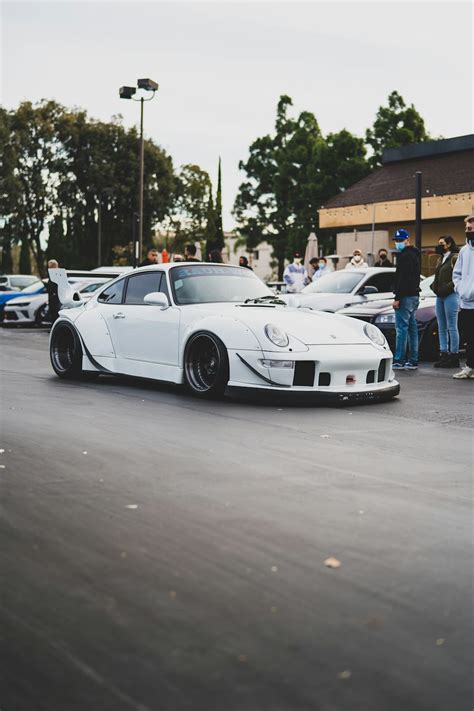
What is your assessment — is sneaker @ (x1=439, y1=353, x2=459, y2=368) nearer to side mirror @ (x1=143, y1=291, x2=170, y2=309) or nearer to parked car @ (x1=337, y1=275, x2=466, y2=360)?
parked car @ (x1=337, y1=275, x2=466, y2=360)

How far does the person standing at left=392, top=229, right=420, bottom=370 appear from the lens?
12.5 m

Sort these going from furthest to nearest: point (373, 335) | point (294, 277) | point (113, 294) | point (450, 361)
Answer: point (294, 277) → point (450, 361) → point (113, 294) → point (373, 335)

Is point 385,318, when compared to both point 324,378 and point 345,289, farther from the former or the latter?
point 324,378

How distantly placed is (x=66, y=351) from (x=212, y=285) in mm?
2277

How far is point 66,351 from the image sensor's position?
11102 mm

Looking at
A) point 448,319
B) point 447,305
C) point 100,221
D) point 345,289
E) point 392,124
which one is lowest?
point 448,319

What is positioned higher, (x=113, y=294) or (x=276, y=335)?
(x=113, y=294)

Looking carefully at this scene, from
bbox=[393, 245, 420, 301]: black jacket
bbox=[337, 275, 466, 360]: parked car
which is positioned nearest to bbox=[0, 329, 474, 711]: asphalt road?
bbox=[393, 245, 420, 301]: black jacket

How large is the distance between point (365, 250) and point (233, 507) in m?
39.0

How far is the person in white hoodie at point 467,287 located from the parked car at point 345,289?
155 inches

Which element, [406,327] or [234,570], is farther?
[406,327]

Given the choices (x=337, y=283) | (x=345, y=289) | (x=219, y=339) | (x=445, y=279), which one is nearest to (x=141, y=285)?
(x=219, y=339)

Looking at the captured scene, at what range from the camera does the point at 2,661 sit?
274 centimetres

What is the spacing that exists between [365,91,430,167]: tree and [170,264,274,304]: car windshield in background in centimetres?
4785
